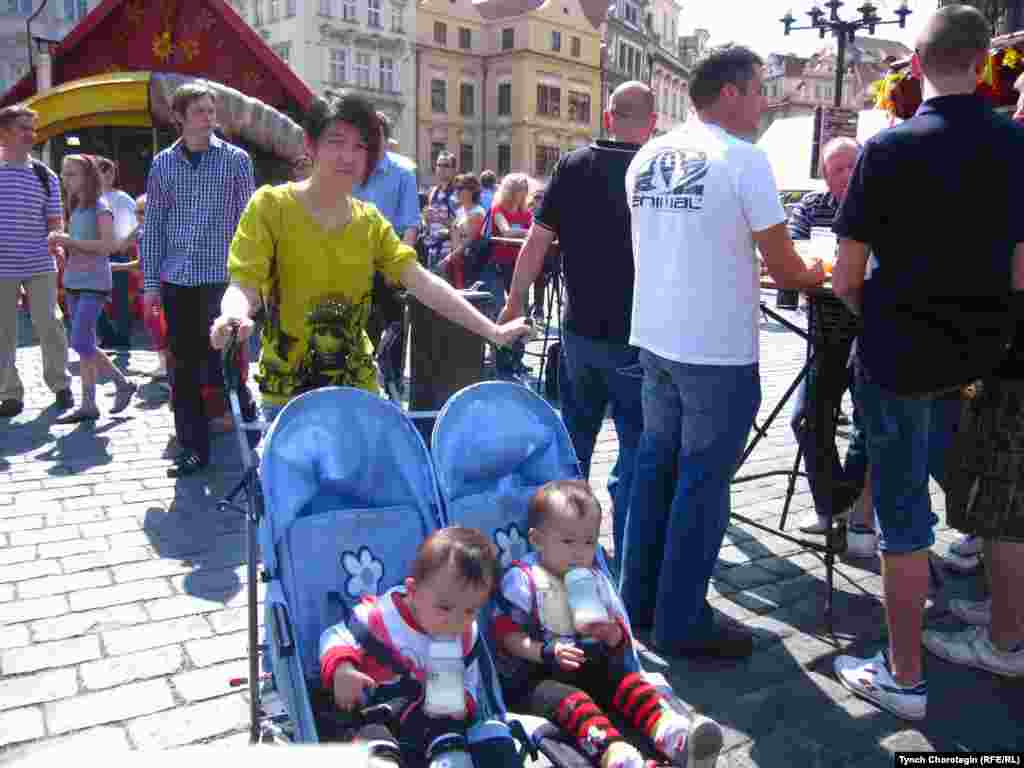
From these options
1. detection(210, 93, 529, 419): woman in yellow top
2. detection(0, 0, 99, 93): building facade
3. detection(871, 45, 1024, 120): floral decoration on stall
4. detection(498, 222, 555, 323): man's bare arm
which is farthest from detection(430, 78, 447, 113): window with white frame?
detection(210, 93, 529, 419): woman in yellow top

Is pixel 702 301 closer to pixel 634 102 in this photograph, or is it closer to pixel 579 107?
pixel 634 102

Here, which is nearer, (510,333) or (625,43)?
(510,333)

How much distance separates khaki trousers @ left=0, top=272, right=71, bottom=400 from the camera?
7.30 meters

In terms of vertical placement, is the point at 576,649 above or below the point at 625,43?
below

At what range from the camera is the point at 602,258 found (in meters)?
4.14

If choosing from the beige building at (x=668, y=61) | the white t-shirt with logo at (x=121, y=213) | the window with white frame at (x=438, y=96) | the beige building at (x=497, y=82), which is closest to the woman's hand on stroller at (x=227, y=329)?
the white t-shirt with logo at (x=121, y=213)

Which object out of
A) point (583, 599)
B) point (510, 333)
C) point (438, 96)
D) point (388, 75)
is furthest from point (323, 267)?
point (438, 96)

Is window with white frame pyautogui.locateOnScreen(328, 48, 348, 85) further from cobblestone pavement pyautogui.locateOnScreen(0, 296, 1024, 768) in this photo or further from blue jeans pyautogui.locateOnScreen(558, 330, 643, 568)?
blue jeans pyautogui.locateOnScreen(558, 330, 643, 568)

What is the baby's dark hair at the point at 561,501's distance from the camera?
3.07 metres

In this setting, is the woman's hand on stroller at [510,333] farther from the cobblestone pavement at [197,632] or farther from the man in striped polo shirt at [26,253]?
the man in striped polo shirt at [26,253]

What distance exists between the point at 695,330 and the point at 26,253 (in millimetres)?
6062

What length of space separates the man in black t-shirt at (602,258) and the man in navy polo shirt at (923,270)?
3.85 feet

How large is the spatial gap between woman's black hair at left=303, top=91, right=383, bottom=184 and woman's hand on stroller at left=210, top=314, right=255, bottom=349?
2.50ft

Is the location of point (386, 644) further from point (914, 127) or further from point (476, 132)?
point (476, 132)
